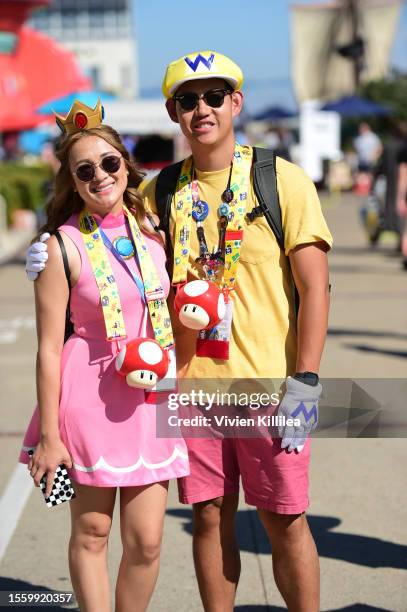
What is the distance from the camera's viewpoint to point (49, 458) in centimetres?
333

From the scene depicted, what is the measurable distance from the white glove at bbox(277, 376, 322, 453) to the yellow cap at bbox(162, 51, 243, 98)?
0.94m

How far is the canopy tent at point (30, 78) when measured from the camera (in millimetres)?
37906

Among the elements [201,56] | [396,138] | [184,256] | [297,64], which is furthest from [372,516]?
[297,64]

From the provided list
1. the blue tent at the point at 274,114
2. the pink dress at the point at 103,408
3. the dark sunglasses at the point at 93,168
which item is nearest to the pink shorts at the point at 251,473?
the pink dress at the point at 103,408

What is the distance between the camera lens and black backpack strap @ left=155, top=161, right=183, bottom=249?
11.5 ft

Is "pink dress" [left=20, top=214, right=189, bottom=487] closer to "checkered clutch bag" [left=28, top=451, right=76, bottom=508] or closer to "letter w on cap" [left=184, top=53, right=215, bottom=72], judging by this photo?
"checkered clutch bag" [left=28, top=451, right=76, bottom=508]

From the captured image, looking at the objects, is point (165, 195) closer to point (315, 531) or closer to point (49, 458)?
point (49, 458)

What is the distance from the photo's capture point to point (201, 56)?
3350 millimetres

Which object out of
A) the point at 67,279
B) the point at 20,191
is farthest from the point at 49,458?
the point at 20,191

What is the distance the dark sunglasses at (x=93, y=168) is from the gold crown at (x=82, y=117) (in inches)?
5.3

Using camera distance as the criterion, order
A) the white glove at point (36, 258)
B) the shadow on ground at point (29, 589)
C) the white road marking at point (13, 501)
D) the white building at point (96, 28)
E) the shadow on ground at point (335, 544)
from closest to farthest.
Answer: the white glove at point (36, 258) → the shadow on ground at point (29, 589) → the shadow on ground at point (335, 544) → the white road marking at point (13, 501) → the white building at point (96, 28)

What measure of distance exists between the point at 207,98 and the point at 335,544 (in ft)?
7.61

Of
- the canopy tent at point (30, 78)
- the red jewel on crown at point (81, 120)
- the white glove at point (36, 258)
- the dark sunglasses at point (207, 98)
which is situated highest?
the dark sunglasses at point (207, 98)

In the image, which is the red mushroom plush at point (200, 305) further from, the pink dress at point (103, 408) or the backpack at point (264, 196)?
the backpack at point (264, 196)
